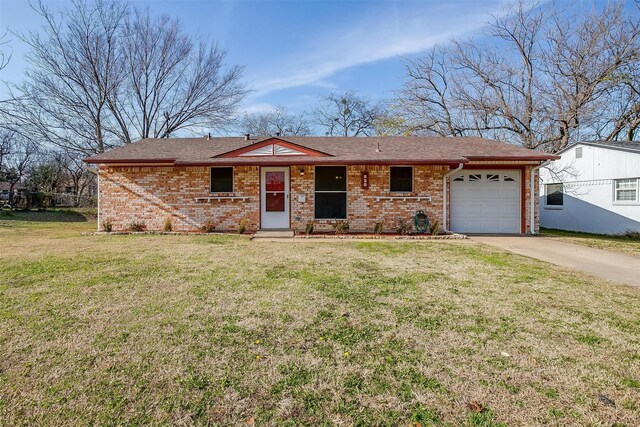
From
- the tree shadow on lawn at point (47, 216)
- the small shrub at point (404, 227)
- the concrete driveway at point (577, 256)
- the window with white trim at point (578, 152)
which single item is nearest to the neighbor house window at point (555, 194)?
the window with white trim at point (578, 152)

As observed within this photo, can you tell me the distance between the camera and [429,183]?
10.6 meters

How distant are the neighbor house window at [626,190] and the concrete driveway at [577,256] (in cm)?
485

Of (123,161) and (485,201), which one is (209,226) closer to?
(123,161)

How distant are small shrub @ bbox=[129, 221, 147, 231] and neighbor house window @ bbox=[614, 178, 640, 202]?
16.9 meters

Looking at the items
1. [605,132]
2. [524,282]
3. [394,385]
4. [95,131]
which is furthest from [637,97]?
[95,131]

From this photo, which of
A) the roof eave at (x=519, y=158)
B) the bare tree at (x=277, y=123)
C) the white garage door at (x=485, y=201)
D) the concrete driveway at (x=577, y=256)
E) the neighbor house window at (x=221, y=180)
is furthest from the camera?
the bare tree at (x=277, y=123)

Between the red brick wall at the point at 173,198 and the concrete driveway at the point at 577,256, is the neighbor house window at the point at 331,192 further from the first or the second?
the concrete driveway at the point at 577,256

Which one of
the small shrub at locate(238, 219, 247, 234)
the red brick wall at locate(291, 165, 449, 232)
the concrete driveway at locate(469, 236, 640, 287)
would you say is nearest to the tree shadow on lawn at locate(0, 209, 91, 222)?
the small shrub at locate(238, 219, 247, 234)

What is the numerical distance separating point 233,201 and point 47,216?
43.2ft

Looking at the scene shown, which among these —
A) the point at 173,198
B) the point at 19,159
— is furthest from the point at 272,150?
the point at 19,159

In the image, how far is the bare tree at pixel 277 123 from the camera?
30109 mm

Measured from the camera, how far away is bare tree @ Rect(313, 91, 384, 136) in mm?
29359

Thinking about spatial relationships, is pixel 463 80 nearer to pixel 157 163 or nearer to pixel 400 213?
pixel 400 213

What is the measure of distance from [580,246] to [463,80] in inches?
566
